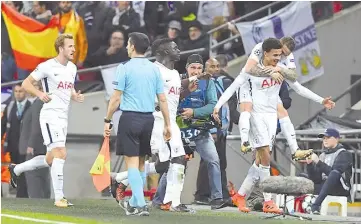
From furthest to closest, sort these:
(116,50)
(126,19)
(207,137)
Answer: (126,19)
(116,50)
(207,137)

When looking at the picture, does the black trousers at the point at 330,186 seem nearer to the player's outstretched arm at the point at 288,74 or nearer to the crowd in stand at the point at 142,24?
the player's outstretched arm at the point at 288,74

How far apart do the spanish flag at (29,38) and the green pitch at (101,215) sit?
22.5 ft

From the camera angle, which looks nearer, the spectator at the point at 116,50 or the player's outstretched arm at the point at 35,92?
the player's outstretched arm at the point at 35,92

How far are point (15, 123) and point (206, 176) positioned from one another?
15.3ft

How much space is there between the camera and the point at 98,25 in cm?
2442

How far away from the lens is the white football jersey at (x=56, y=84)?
1706cm

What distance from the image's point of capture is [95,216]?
15000 millimetres

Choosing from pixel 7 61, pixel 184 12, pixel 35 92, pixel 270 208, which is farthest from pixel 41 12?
pixel 270 208

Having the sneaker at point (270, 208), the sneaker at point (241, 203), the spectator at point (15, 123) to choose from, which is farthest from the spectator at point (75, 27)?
the sneaker at point (270, 208)

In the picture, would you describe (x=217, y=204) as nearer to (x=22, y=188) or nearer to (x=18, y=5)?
(x=22, y=188)

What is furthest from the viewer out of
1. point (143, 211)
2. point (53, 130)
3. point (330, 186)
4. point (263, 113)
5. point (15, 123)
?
point (15, 123)

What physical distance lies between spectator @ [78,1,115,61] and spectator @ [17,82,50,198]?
2822 mm

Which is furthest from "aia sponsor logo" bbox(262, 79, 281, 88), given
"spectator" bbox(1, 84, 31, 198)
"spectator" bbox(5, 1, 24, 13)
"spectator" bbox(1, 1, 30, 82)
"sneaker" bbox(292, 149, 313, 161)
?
"spectator" bbox(5, 1, 24, 13)

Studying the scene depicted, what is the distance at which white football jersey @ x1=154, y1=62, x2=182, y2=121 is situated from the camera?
16234 mm
